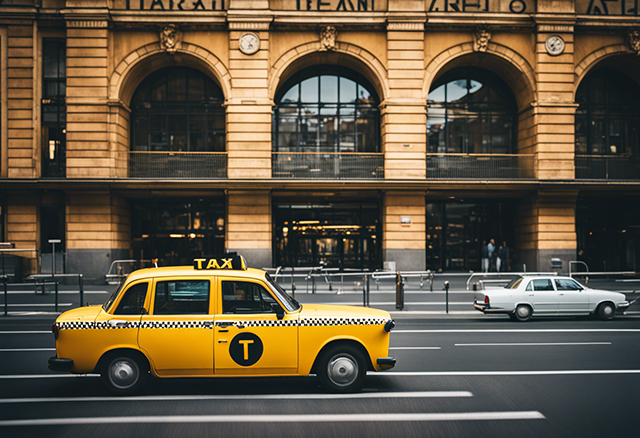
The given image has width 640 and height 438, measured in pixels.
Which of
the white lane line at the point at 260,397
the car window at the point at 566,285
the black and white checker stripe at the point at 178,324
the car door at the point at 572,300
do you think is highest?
the black and white checker stripe at the point at 178,324

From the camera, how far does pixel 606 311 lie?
14125 mm

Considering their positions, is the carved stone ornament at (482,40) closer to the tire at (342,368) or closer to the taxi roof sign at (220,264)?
the taxi roof sign at (220,264)

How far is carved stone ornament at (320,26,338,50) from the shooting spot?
25531 mm

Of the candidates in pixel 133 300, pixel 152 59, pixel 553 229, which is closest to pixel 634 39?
pixel 553 229

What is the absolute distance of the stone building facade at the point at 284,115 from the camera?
25.2 meters

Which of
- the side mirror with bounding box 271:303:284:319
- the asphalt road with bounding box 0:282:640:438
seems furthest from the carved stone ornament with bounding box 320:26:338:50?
the side mirror with bounding box 271:303:284:319

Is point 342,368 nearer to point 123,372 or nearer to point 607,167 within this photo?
point 123,372

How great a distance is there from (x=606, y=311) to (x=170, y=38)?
22.7 metres

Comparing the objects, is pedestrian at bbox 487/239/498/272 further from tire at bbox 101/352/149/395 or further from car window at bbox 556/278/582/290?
tire at bbox 101/352/149/395

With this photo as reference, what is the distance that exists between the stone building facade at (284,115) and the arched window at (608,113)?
1019 millimetres

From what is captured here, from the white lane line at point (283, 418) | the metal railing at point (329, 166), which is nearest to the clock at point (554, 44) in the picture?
the metal railing at point (329, 166)

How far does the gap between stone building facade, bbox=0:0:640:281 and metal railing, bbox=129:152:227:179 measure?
0.35 ft

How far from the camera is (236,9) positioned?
25.0 m

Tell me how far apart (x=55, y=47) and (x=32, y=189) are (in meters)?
7.55
